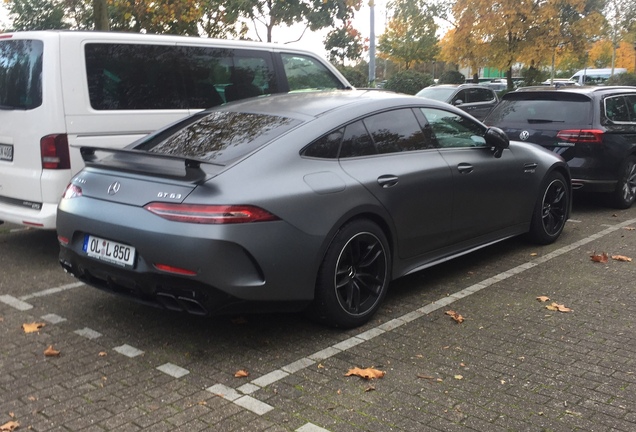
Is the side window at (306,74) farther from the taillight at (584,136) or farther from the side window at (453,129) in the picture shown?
the taillight at (584,136)

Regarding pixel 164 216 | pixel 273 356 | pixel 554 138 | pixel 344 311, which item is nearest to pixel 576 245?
pixel 554 138

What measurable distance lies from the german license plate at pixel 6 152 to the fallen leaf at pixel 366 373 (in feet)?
13.0

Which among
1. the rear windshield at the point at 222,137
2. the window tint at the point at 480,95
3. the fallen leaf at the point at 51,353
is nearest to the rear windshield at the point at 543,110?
the rear windshield at the point at 222,137

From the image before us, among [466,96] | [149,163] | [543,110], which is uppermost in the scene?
[466,96]

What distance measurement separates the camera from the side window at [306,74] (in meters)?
7.98

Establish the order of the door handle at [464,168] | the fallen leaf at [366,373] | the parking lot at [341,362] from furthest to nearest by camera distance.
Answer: the door handle at [464,168] < the fallen leaf at [366,373] < the parking lot at [341,362]

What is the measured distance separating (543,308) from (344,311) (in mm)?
1557

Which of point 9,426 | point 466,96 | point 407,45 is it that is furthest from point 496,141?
point 407,45

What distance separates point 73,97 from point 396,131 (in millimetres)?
2824

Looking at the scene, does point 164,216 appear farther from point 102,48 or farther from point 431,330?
point 102,48

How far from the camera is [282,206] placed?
410 centimetres

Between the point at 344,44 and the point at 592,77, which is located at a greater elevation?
the point at 344,44

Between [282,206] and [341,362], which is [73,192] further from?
[341,362]

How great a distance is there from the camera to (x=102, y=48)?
6.24 m
